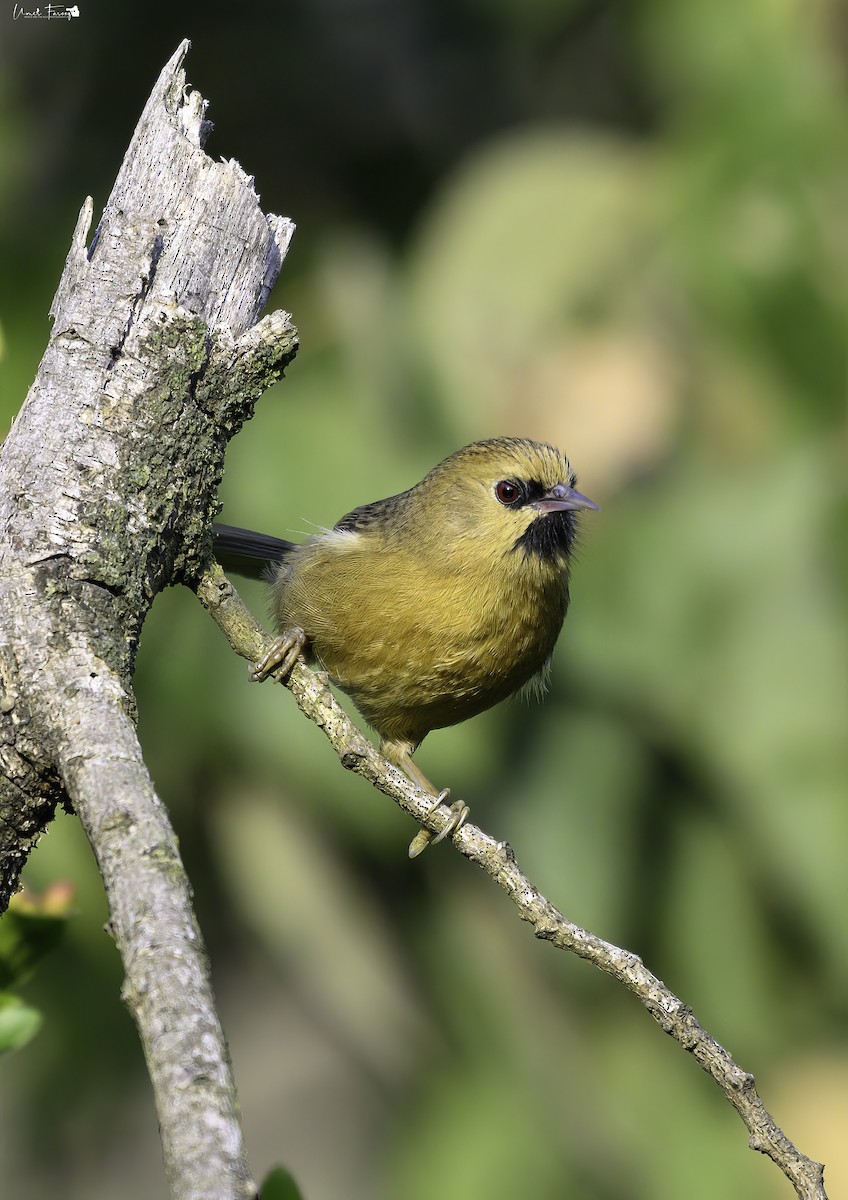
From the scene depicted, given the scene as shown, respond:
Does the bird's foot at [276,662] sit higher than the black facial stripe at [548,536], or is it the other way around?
the black facial stripe at [548,536]

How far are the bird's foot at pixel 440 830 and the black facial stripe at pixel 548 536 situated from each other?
88cm

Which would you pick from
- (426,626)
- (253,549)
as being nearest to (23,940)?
(426,626)

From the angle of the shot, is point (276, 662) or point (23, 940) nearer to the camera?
point (23, 940)

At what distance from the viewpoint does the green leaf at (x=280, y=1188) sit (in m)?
2.07

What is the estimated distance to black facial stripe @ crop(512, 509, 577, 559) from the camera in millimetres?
4409

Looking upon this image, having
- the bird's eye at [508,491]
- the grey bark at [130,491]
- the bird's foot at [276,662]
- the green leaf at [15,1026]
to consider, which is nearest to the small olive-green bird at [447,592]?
the bird's eye at [508,491]

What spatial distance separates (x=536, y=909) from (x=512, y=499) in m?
2.31

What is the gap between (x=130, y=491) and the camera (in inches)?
93.9

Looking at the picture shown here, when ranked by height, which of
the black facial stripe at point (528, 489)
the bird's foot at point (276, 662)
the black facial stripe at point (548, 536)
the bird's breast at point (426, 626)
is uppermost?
the black facial stripe at point (528, 489)

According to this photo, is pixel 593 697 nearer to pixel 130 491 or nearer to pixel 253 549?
pixel 253 549

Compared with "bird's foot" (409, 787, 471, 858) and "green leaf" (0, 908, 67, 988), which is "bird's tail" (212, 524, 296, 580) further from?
"green leaf" (0, 908, 67, 988)

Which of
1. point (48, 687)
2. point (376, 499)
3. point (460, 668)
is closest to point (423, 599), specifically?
point (460, 668)

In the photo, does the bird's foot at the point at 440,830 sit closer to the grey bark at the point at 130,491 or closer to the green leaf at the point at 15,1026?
the grey bark at the point at 130,491

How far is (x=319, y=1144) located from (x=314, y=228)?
554cm
